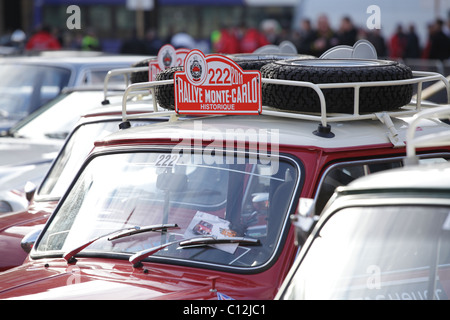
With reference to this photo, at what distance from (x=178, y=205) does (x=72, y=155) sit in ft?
6.62

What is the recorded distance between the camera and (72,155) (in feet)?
17.2

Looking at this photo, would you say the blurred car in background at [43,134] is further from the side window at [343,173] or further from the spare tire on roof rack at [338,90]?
the side window at [343,173]

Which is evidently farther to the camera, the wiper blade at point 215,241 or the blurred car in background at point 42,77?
the blurred car in background at point 42,77

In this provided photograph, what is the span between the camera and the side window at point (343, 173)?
10.6 feet

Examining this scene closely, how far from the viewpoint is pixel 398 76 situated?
12.0ft

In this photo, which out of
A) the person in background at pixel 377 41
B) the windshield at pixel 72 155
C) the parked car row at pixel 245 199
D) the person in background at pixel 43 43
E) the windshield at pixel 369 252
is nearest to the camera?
the windshield at pixel 369 252

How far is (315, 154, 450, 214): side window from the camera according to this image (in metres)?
3.24

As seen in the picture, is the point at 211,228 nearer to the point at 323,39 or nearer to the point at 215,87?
the point at 215,87

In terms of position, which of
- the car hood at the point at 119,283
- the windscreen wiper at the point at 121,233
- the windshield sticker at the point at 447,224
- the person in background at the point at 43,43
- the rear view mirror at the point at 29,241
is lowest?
the rear view mirror at the point at 29,241

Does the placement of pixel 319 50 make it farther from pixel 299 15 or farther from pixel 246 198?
pixel 299 15

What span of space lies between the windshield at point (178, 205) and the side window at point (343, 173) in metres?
0.14

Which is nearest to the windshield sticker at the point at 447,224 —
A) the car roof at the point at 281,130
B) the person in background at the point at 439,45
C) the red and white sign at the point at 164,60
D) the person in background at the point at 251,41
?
the car roof at the point at 281,130

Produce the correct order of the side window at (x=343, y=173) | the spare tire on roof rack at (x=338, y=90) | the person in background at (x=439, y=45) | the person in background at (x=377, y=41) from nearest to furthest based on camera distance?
1. the side window at (x=343, y=173)
2. the spare tire on roof rack at (x=338, y=90)
3. the person in background at (x=377, y=41)
4. the person in background at (x=439, y=45)

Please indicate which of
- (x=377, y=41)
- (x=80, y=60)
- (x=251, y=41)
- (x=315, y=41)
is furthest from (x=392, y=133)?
(x=251, y=41)
